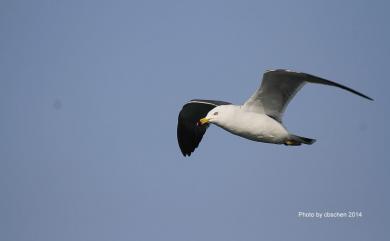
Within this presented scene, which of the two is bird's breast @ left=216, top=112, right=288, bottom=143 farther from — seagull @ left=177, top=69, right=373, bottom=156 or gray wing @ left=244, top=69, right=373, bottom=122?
gray wing @ left=244, top=69, right=373, bottom=122

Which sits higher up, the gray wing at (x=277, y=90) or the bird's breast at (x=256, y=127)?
the gray wing at (x=277, y=90)

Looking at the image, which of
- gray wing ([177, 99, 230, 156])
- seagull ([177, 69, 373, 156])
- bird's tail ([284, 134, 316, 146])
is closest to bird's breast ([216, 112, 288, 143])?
seagull ([177, 69, 373, 156])

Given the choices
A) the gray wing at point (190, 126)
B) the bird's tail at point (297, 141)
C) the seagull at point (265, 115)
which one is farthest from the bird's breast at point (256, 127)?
the gray wing at point (190, 126)

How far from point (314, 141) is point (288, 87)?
131cm

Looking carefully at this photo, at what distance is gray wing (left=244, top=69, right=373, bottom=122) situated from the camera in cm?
1145

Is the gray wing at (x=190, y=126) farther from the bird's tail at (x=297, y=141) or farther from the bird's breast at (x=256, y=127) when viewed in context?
the bird's tail at (x=297, y=141)

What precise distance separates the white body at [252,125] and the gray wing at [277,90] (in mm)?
168

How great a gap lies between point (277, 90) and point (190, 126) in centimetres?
460

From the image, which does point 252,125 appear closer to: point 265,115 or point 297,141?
point 265,115

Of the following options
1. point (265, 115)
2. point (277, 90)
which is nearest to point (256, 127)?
point (265, 115)

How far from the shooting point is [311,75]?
1129 cm

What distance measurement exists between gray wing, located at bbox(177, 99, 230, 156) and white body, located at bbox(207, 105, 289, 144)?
331 cm

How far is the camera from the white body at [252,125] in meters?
12.2

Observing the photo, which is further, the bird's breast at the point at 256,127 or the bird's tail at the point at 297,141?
the bird's tail at the point at 297,141
